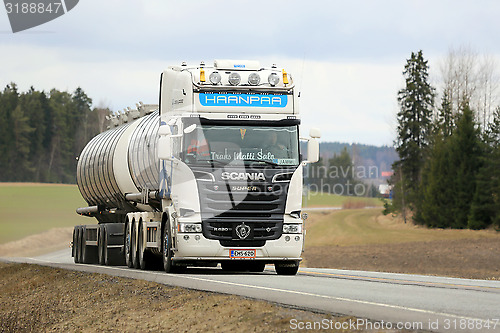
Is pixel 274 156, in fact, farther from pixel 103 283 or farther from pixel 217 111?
pixel 103 283

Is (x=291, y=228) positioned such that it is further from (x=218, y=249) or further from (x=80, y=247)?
(x=80, y=247)

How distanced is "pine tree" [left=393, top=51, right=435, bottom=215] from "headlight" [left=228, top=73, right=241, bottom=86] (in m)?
68.7

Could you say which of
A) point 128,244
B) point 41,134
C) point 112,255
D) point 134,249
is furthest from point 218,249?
point 41,134

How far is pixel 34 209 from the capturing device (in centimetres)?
10169

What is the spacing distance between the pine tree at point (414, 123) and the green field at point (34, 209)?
31.4 m

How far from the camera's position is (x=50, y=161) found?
160375 millimetres

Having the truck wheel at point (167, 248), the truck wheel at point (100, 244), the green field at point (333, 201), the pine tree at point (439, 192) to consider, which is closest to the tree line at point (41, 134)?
the green field at point (333, 201)

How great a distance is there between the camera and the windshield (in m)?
20.0

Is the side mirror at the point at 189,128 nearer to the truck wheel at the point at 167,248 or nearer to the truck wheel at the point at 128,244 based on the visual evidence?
the truck wheel at the point at 167,248

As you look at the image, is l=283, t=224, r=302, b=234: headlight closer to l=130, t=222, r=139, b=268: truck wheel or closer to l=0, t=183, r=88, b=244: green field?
l=130, t=222, r=139, b=268: truck wheel

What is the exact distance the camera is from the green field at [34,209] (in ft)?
276

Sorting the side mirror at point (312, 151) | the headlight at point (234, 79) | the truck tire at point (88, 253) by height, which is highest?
the headlight at point (234, 79)

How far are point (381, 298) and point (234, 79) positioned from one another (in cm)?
828

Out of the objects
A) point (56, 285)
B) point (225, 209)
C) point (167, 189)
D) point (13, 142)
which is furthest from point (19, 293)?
point (13, 142)
